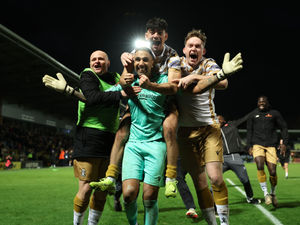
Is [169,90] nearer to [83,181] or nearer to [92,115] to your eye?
[92,115]

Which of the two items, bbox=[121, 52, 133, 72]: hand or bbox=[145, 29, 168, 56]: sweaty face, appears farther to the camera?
bbox=[145, 29, 168, 56]: sweaty face

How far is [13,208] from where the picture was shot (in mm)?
7133

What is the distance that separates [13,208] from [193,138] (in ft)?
16.0

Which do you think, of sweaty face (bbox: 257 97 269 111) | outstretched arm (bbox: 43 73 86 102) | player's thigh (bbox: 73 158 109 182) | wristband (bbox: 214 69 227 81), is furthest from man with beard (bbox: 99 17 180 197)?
sweaty face (bbox: 257 97 269 111)

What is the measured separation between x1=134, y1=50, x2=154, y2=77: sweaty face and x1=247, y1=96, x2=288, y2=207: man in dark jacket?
16.5 feet

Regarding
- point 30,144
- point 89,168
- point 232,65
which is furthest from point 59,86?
Answer: point 30,144

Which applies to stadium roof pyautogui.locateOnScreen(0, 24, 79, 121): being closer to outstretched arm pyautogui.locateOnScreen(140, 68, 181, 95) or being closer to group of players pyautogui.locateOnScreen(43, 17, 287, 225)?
group of players pyautogui.locateOnScreen(43, 17, 287, 225)

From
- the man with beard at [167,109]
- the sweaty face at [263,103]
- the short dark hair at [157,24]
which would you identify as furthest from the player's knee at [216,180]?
the sweaty face at [263,103]

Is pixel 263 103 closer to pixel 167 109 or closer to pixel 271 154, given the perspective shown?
pixel 271 154

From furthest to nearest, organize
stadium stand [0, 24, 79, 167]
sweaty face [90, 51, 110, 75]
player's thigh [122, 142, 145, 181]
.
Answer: stadium stand [0, 24, 79, 167], sweaty face [90, 51, 110, 75], player's thigh [122, 142, 145, 181]

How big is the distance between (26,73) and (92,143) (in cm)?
2416

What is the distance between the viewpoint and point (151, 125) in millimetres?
3697

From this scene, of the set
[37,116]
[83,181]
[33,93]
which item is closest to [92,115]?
[83,181]

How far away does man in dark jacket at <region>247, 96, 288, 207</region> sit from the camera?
7658mm
